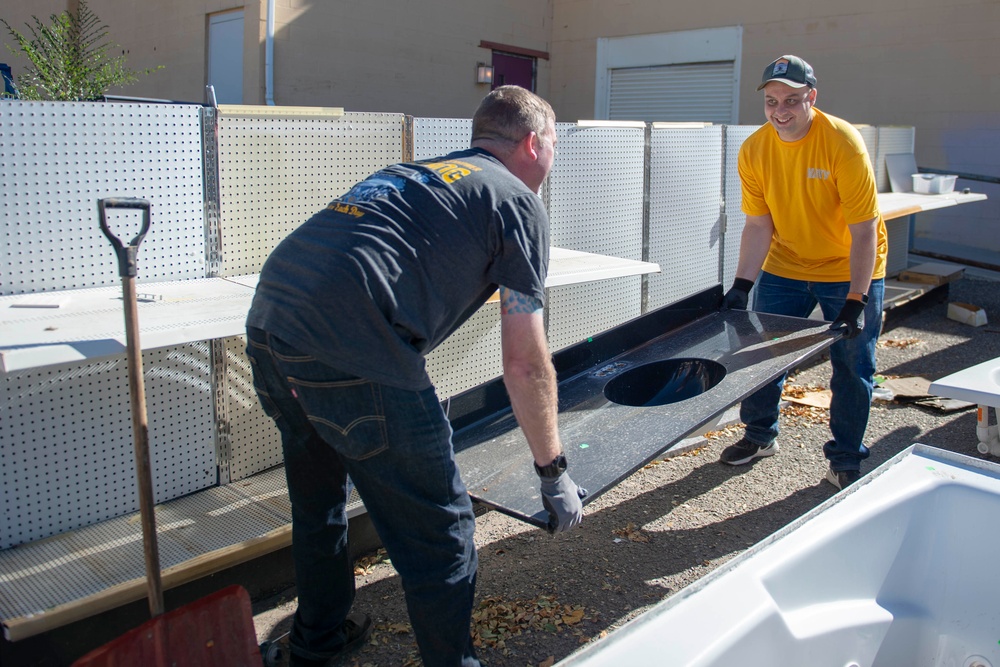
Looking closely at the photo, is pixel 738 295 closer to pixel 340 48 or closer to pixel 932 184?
pixel 932 184

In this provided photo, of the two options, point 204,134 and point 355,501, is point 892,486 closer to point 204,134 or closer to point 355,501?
point 355,501

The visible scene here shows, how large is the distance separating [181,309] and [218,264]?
711 mm

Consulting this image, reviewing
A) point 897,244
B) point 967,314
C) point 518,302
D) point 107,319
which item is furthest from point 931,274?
point 107,319

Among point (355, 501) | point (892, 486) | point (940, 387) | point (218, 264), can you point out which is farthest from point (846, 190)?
point (218, 264)

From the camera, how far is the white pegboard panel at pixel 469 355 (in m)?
4.38

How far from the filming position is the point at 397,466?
2.17 meters

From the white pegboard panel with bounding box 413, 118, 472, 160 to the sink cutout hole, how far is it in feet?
4.70

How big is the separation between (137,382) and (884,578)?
2.08m

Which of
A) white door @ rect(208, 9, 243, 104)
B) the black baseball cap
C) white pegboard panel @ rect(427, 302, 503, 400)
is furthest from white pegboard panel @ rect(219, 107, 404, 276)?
white door @ rect(208, 9, 243, 104)

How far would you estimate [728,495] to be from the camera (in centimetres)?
423

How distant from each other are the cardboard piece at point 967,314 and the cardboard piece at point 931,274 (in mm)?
417

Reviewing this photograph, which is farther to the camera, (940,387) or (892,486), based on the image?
(940,387)

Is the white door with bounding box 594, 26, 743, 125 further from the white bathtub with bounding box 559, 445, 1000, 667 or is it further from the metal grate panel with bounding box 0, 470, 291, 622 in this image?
the white bathtub with bounding box 559, 445, 1000, 667

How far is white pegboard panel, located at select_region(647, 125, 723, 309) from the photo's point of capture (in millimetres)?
5895
